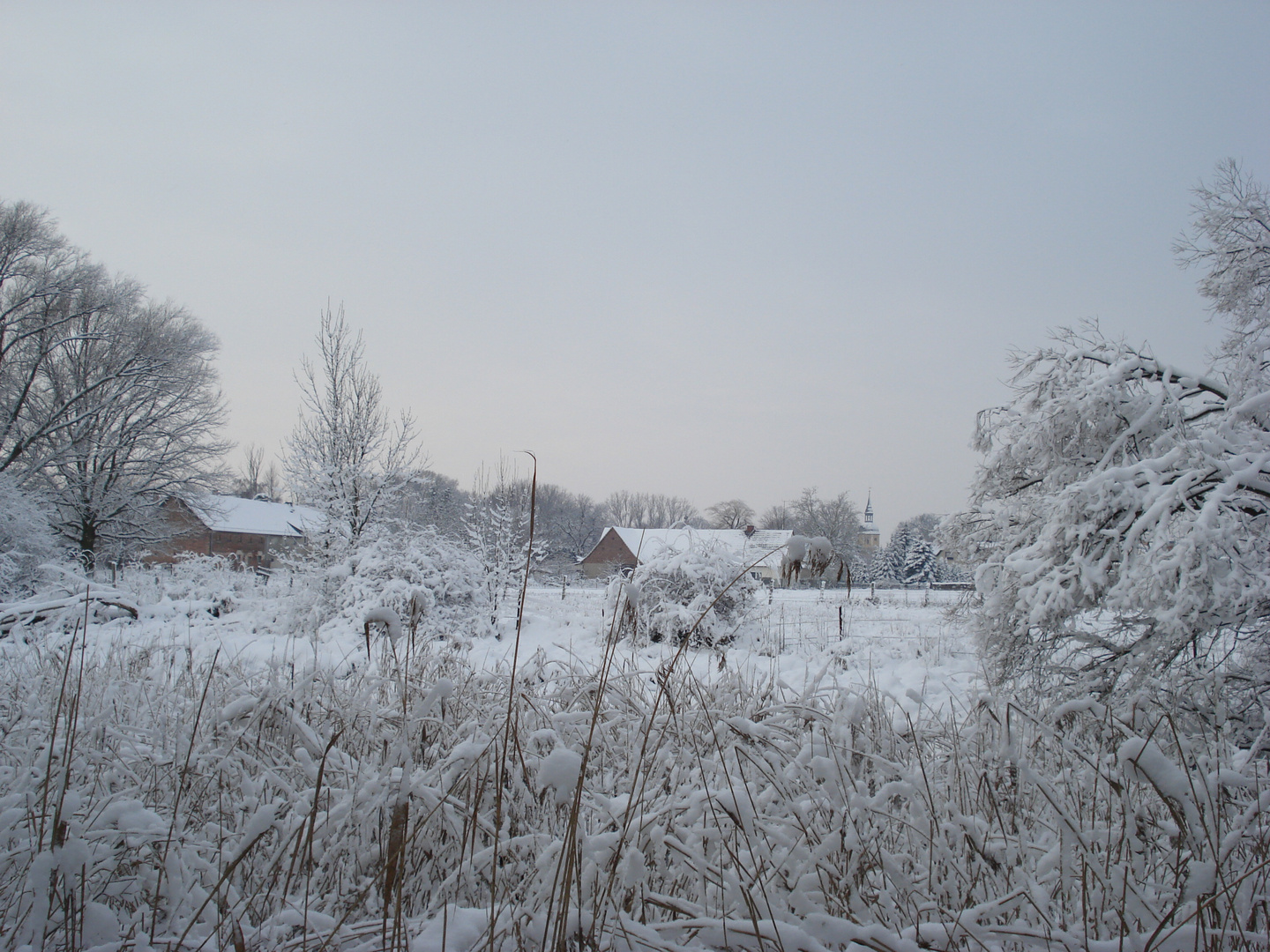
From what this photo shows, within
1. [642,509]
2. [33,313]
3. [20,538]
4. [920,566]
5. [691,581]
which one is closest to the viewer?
[691,581]

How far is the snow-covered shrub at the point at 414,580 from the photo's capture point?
31.7 ft

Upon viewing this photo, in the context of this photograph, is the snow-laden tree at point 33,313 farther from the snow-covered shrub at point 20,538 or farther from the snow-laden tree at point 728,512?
the snow-laden tree at point 728,512

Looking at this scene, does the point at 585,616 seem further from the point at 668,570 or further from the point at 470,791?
the point at 470,791

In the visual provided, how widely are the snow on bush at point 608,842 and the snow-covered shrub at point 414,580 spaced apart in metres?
7.30

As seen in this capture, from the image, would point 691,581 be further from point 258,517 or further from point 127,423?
point 258,517

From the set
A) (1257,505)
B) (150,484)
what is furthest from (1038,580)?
(150,484)

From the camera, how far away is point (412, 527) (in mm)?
13094

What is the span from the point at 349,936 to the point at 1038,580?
20.2 feet

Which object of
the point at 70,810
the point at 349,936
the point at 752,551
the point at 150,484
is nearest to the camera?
the point at 349,936

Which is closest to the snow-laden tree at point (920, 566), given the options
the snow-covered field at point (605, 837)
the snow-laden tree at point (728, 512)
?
the snow-laden tree at point (728, 512)

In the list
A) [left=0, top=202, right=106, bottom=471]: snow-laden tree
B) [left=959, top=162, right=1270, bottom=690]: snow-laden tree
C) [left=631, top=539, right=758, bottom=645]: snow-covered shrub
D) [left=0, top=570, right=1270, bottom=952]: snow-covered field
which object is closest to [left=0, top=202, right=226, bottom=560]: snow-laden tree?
[left=0, top=202, right=106, bottom=471]: snow-laden tree

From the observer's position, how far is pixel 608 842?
1280 millimetres

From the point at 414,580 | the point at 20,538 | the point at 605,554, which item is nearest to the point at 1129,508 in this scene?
the point at 414,580

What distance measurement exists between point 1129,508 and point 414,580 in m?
9.68
